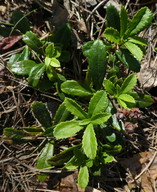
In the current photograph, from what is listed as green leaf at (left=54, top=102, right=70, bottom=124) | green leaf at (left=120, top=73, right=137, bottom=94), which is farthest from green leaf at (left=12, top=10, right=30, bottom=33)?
green leaf at (left=120, top=73, right=137, bottom=94)

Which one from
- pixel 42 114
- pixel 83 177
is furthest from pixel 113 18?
pixel 83 177

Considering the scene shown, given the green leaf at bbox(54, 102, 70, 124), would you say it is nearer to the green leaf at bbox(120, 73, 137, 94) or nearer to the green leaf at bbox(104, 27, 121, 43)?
the green leaf at bbox(120, 73, 137, 94)

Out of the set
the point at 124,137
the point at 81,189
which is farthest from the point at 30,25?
the point at 81,189

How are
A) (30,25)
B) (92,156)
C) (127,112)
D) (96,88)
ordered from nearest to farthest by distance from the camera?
1. (92,156)
2. (127,112)
3. (96,88)
4. (30,25)

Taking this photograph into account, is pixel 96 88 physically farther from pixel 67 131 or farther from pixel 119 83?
pixel 67 131

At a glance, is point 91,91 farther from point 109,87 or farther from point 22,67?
point 22,67
